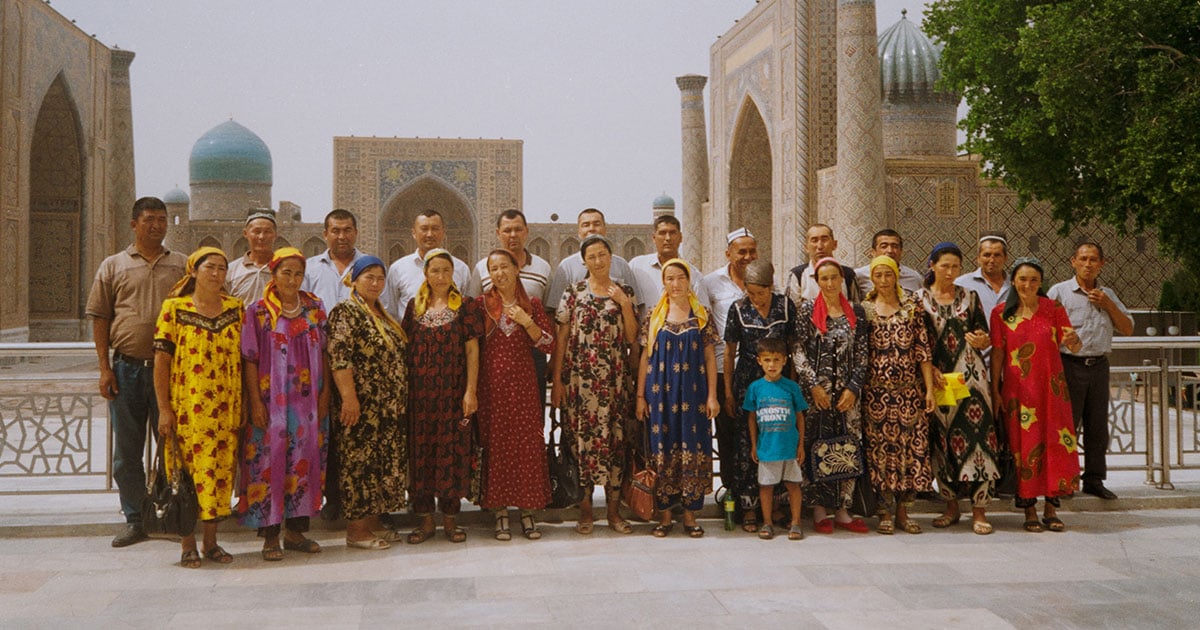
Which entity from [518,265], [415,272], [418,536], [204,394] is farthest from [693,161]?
[204,394]

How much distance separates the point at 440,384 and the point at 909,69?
13449mm

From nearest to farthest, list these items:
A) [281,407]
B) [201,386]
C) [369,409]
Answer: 1. [201,386]
2. [281,407]
3. [369,409]

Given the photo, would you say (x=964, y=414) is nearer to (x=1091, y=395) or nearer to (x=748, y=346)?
(x=1091, y=395)

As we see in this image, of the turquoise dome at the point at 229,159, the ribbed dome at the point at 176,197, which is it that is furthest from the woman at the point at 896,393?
the turquoise dome at the point at 229,159

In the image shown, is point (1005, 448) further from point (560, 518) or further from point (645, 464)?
point (560, 518)

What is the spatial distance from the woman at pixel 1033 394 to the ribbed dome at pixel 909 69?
1215cm

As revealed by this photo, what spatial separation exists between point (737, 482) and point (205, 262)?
2.14 metres

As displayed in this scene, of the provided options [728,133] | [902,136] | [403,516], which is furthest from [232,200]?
[403,516]

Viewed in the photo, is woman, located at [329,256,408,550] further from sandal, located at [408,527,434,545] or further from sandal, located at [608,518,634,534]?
sandal, located at [608,518,634,534]

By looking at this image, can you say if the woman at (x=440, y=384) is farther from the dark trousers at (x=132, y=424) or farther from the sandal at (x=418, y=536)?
the dark trousers at (x=132, y=424)

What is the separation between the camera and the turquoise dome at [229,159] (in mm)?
26062

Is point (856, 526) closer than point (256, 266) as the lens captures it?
Yes

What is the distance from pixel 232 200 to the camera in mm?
26125

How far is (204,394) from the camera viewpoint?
3.29m
